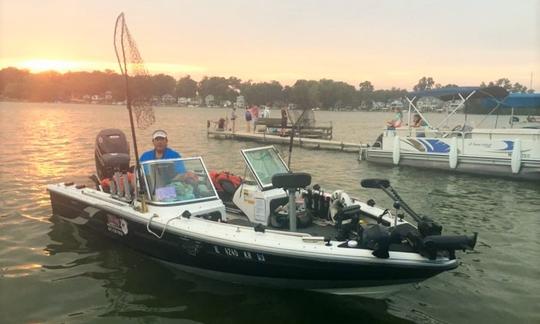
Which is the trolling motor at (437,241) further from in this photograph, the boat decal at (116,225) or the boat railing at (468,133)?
the boat railing at (468,133)

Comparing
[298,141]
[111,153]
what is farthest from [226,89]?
[111,153]

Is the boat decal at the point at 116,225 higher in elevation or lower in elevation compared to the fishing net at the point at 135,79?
lower

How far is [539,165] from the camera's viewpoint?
1597 centimetres

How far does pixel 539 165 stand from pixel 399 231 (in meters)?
13.1

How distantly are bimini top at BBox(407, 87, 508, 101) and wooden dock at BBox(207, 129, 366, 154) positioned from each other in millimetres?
5344

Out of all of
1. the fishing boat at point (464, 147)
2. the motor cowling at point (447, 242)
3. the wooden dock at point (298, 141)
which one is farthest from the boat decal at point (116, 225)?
the wooden dock at point (298, 141)

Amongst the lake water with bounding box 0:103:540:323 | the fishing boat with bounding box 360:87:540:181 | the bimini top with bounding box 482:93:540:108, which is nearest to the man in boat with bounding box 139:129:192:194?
the lake water with bounding box 0:103:540:323

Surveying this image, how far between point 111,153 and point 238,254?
5.43 meters

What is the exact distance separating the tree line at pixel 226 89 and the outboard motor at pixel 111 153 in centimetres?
173

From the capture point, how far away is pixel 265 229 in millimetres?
5957

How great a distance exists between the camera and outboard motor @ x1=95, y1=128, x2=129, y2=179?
971 centimetres

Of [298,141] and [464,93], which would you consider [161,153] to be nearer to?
[464,93]

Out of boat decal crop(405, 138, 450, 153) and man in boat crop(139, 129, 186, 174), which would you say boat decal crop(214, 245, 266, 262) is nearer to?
man in boat crop(139, 129, 186, 174)

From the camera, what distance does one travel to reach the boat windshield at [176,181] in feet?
23.0
